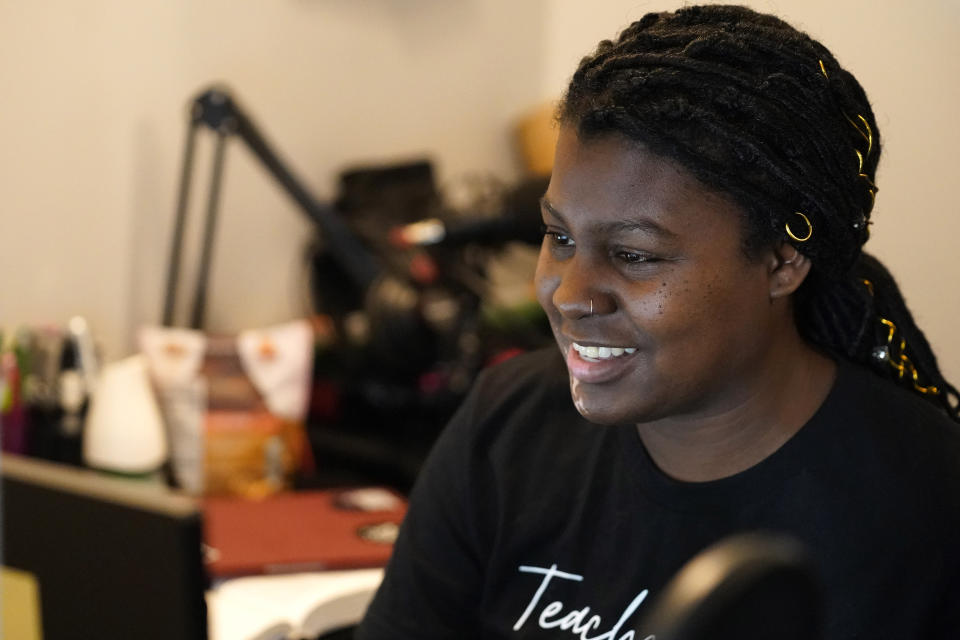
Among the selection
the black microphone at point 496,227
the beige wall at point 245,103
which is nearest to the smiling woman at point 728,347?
the beige wall at point 245,103

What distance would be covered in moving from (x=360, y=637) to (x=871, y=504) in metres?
0.49

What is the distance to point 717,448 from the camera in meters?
1.02

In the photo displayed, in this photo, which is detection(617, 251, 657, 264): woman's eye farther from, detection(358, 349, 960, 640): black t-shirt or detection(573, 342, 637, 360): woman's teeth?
detection(358, 349, 960, 640): black t-shirt

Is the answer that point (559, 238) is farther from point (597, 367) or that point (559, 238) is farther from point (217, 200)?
point (217, 200)

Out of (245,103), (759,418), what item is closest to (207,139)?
(245,103)

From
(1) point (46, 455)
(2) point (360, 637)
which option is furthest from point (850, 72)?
(1) point (46, 455)

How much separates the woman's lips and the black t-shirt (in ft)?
0.40

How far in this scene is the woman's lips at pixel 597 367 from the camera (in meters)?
0.97

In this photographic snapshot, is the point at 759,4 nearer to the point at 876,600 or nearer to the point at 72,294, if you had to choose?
the point at 876,600

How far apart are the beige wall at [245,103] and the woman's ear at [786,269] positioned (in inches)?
13.5

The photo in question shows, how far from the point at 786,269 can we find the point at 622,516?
0.26 meters

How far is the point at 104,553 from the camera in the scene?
70 cm

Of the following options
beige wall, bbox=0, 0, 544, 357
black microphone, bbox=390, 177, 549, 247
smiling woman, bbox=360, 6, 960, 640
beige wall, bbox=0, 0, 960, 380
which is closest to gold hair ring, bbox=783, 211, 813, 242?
smiling woman, bbox=360, 6, 960, 640

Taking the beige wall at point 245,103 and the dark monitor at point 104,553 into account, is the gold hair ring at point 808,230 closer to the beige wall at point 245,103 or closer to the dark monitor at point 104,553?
the beige wall at point 245,103
